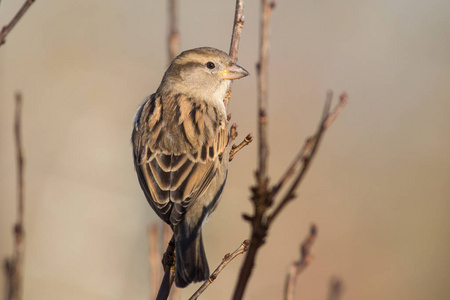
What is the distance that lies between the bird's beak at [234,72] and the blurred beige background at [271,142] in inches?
132

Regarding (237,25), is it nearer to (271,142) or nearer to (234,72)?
(234,72)

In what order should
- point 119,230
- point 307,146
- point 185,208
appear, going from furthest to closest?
point 119,230 → point 185,208 → point 307,146

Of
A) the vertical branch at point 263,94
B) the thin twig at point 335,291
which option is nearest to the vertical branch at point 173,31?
the thin twig at point 335,291

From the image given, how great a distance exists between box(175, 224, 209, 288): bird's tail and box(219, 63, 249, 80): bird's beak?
4.68ft

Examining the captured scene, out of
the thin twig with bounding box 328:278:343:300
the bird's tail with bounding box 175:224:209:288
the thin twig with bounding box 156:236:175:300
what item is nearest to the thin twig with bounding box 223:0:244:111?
the bird's tail with bounding box 175:224:209:288

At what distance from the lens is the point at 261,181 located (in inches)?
75.1

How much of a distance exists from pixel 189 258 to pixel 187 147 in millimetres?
1050

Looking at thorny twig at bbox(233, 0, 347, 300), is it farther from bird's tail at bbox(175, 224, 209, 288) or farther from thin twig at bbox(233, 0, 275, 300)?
bird's tail at bbox(175, 224, 209, 288)

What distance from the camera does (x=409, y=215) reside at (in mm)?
9359

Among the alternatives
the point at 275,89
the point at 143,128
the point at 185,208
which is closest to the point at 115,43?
the point at 275,89

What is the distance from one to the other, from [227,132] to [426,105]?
7112mm

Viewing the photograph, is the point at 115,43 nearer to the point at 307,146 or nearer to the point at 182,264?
the point at 182,264

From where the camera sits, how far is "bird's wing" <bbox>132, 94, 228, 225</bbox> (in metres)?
4.03

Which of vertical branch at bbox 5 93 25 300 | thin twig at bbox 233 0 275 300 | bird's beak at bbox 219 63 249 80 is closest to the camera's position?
thin twig at bbox 233 0 275 300
